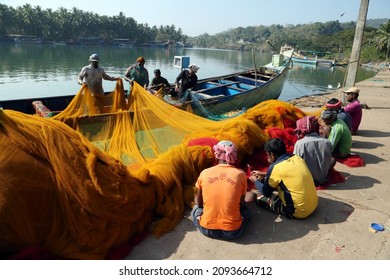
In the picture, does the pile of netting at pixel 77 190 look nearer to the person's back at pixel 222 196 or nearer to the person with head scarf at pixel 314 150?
the person's back at pixel 222 196

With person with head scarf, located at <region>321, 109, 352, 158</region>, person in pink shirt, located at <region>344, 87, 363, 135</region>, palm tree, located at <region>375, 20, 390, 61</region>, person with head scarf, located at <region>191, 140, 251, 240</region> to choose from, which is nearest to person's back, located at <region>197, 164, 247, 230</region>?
person with head scarf, located at <region>191, 140, 251, 240</region>

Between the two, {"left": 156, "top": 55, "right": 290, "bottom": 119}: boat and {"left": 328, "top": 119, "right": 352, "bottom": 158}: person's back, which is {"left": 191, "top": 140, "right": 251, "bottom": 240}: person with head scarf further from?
{"left": 156, "top": 55, "right": 290, "bottom": 119}: boat

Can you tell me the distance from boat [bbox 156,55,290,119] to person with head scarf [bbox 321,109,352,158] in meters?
3.94

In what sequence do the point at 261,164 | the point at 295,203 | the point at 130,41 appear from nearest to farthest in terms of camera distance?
the point at 295,203 < the point at 261,164 < the point at 130,41

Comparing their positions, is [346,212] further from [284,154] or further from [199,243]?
[199,243]

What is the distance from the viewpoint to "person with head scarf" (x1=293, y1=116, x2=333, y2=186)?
12.9 feet

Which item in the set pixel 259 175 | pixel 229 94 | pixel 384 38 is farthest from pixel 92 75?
pixel 384 38

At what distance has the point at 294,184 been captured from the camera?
3229 millimetres

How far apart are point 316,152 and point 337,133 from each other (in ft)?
3.81

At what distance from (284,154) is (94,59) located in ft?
16.7

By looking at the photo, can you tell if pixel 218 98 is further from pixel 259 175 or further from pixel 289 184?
pixel 289 184

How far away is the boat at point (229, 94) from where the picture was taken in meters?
8.52

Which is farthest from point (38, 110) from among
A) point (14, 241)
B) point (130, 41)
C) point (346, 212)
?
point (130, 41)

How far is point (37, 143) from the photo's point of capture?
277 centimetres
